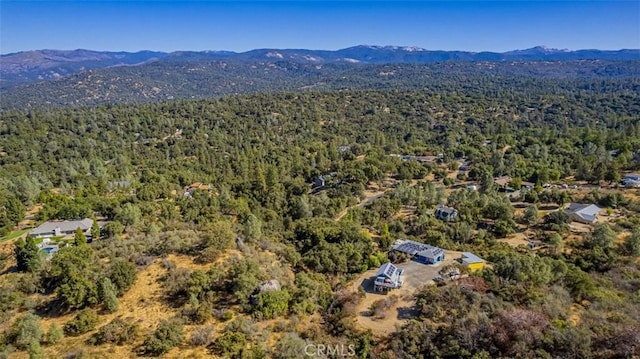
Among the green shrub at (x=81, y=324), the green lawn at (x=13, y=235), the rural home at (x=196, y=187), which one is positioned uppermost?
the green shrub at (x=81, y=324)

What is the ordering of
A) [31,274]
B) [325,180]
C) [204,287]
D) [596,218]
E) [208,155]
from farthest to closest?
1. [208,155]
2. [325,180]
3. [596,218]
4. [31,274]
5. [204,287]

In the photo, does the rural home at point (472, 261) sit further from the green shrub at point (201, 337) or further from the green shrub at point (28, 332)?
the green shrub at point (28, 332)

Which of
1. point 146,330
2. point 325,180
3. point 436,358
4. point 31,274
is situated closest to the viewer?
point 436,358

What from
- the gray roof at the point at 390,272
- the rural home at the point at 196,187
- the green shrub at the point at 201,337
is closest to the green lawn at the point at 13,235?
the rural home at the point at 196,187

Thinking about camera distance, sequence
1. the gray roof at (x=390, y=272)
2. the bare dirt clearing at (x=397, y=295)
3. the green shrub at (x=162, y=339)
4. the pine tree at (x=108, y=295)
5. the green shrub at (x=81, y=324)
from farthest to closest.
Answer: the gray roof at (x=390, y=272), the bare dirt clearing at (x=397, y=295), the pine tree at (x=108, y=295), the green shrub at (x=81, y=324), the green shrub at (x=162, y=339)

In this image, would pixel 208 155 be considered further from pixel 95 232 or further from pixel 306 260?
pixel 306 260

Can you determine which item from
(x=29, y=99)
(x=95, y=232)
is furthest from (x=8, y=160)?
(x=29, y=99)

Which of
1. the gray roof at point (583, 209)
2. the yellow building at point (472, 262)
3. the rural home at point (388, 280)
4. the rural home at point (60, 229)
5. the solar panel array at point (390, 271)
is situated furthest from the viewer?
the gray roof at point (583, 209)

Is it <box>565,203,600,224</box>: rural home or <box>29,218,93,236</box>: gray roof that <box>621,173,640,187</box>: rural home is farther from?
<box>29,218,93,236</box>: gray roof
